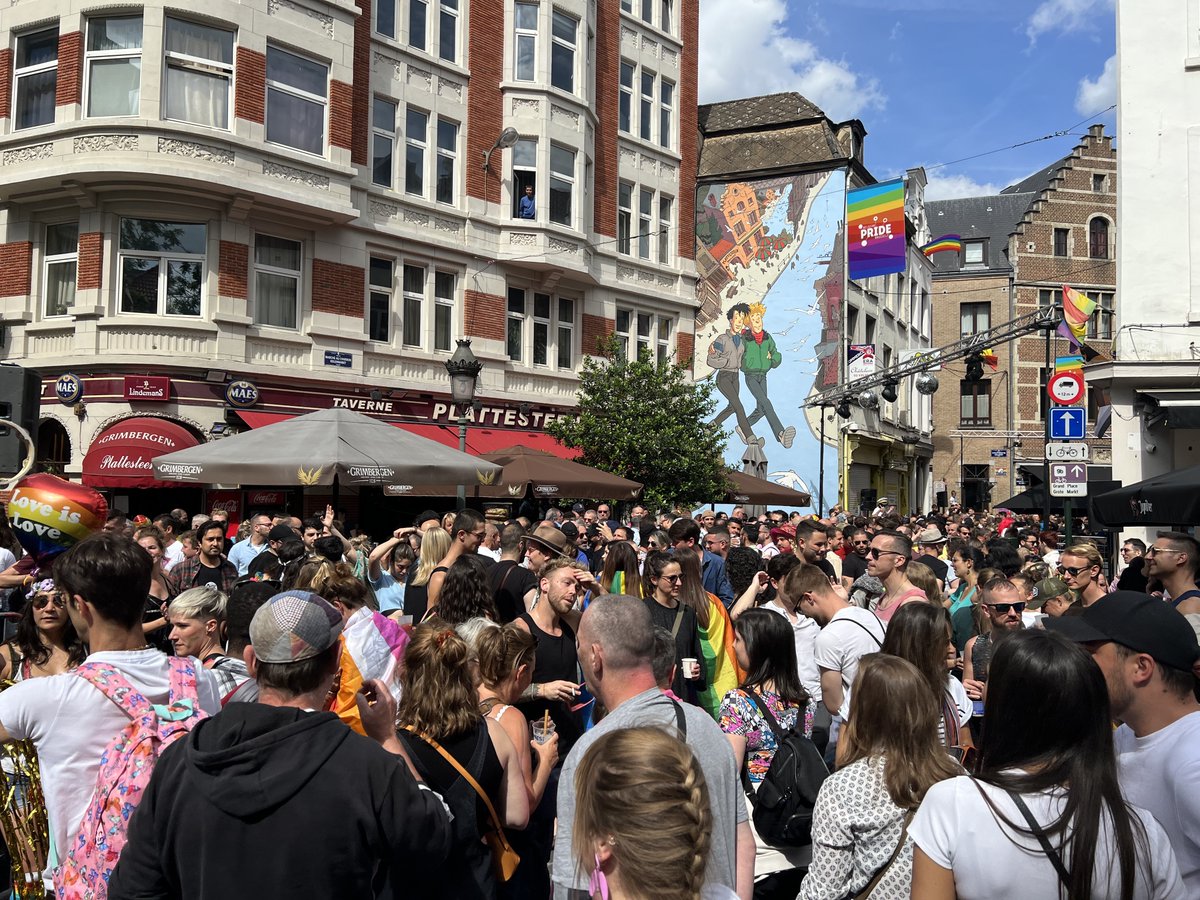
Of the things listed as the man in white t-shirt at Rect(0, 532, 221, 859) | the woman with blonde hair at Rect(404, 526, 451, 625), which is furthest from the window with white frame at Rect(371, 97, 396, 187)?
the man in white t-shirt at Rect(0, 532, 221, 859)

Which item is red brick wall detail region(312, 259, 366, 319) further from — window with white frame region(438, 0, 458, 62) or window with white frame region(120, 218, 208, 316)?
window with white frame region(438, 0, 458, 62)

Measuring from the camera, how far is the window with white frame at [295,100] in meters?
19.1

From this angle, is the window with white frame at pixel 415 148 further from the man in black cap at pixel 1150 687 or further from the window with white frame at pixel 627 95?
the man in black cap at pixel 1150 687

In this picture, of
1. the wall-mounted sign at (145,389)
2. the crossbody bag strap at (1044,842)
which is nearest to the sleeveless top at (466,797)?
the crossbody bag strap at (1044,842)

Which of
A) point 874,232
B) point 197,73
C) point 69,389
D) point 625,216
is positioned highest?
point 874,232

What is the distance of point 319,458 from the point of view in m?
10.0

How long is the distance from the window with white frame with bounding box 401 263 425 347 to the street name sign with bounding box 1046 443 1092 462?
14479 mm

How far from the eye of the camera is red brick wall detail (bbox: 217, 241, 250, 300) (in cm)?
1852

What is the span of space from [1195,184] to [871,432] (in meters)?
21.3

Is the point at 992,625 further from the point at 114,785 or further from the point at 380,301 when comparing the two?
the point at 380,301

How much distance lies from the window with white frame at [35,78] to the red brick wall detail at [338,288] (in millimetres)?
5355

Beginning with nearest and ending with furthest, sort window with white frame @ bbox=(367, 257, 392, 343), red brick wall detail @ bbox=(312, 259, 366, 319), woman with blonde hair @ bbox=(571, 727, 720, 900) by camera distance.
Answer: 1. woman with blonde hair @ bbox=(571, 727, 720, 900)
2. red brick wall detail @ bbox=(312, 259, 366, 319)
3. window with white frame @ bbox=(367, 257, 392, 343)

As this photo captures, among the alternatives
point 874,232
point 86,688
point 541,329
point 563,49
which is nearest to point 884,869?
point 86,688

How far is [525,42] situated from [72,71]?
10.7 m
